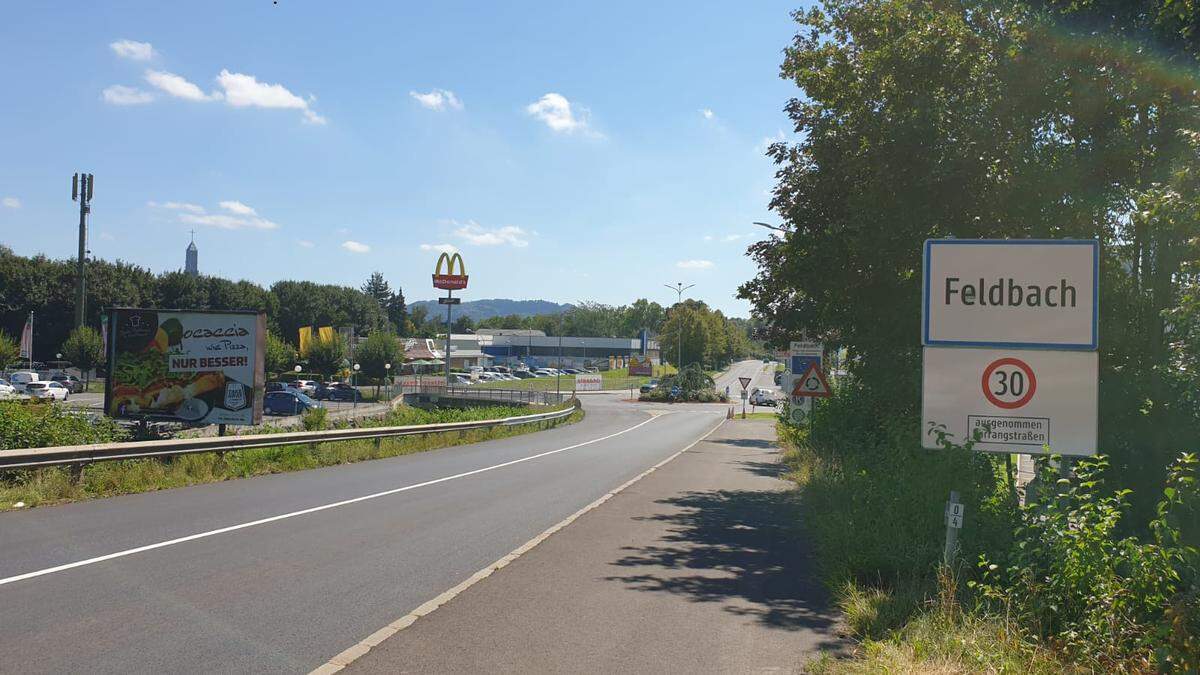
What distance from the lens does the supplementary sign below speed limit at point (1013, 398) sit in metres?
6.34

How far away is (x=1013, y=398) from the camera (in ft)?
21.3

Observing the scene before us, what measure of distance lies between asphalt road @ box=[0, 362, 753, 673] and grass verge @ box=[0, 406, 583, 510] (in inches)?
20.7

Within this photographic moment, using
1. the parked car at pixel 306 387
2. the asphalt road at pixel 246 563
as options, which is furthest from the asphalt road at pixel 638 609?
the parked car at pixel 306 387

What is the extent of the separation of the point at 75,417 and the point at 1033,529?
1624 centimetres

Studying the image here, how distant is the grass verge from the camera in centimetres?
1262

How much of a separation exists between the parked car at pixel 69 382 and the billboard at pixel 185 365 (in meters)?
45.3

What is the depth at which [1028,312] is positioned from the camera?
6516 millimetres

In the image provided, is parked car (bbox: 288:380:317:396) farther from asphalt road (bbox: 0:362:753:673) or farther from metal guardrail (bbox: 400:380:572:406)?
asphalt road (bbox: 0:362:753:673)

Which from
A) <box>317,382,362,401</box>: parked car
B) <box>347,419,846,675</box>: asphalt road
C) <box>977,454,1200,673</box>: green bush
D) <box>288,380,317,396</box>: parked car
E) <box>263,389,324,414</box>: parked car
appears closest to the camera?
<box>977,454,1200,673</box>: green bush

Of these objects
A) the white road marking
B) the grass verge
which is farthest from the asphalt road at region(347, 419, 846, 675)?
the grass verge

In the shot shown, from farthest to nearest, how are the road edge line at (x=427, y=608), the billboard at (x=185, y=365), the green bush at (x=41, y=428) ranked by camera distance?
the billboard at (x=185, y=365)
the green bush at (x=41, y=428)
the road edge line at (x=427, y=608)

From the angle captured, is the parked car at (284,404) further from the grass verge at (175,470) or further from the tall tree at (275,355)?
the grass verge at (175,470)

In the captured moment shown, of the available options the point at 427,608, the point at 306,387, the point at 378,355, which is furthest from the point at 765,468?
the point at 378,355

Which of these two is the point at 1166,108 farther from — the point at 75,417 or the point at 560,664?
the point at 75,417
